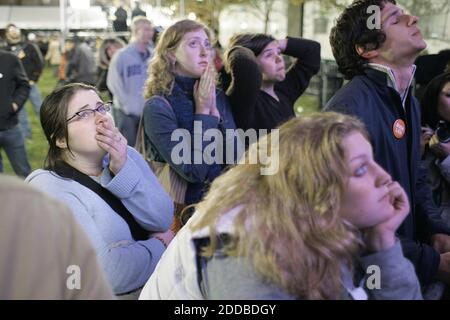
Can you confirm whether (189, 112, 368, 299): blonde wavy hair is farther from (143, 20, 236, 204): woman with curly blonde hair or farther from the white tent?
the white tent

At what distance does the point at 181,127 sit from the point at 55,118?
0.78 meters

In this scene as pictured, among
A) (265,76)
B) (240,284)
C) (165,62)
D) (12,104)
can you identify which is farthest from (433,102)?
(12,104)

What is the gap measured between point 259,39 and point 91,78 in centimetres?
Result: 752

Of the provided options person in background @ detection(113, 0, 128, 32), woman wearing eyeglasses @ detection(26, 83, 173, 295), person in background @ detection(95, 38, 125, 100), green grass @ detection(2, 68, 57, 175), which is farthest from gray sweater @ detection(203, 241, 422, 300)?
person in background @ detection(113, 0, 128, 32)

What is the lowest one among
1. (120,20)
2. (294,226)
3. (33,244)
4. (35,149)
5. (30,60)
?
(35,149)

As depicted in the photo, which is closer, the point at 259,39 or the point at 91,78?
the point at 259,39

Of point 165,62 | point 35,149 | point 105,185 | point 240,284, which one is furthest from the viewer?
point 35,149

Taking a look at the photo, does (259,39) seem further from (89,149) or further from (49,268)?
(49,268)

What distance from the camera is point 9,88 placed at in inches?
210

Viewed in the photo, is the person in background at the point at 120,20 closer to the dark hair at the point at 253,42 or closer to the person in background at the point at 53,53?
the dark hair at the point at 253,42

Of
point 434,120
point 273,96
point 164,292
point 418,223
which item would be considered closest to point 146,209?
point 164,292

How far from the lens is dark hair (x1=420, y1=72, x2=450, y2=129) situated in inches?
115

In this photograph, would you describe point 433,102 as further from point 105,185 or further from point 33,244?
point 33,244

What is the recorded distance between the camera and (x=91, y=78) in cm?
1018
